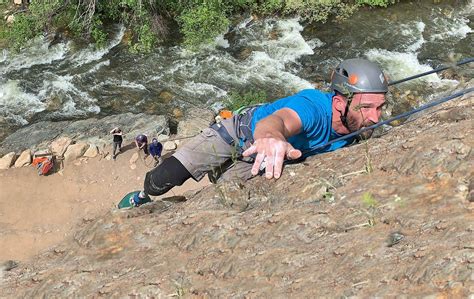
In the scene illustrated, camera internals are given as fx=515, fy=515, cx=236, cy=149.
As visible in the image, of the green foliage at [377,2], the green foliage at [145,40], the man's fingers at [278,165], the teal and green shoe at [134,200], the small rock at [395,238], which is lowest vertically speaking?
the green foliage at [145,40]

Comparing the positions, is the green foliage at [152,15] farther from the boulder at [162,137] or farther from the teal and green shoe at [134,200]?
the teal and green shoe at [134,200]

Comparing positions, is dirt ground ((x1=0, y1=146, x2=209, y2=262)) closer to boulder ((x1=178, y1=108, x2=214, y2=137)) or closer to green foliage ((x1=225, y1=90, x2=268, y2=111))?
boulder ((x1=178, y1=108, x2=214, y2=137))

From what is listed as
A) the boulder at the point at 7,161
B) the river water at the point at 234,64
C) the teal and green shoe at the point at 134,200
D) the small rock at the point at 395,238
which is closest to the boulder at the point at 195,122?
the river water at the point at 234,64

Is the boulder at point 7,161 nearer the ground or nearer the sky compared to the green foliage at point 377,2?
nearer the ground

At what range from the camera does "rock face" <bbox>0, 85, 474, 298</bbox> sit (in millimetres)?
3650

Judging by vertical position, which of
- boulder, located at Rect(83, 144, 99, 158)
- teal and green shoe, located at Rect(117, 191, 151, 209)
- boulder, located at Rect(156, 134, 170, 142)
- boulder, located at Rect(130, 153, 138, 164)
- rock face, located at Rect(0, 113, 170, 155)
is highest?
teal and green shoe, located at Rect(117, 191, 151, 209)

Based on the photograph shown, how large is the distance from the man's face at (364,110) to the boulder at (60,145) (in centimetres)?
1257

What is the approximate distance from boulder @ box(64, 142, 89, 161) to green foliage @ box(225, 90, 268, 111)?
4933 mm

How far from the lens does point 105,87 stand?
61.4 ft

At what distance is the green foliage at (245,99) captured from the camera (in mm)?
17297

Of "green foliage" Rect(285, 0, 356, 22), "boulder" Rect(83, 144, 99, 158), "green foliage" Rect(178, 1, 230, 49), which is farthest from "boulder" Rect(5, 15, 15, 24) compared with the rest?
"green foliage" Rect(285, 0, 356, 22)

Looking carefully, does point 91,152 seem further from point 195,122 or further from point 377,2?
point 377,2

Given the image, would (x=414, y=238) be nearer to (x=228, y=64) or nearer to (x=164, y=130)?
(x=164, y=130)

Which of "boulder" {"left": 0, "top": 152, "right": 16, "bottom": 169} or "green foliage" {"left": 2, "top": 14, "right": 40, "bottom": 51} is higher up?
"green foliage" {"left": 2, "top": 14, "right": 40, "bottom": 51}
